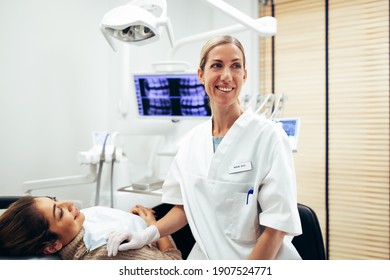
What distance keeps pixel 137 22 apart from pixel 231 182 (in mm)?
532

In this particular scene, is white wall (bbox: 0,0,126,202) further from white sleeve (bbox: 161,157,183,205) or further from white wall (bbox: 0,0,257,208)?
white sleeve (bbox: 161,157,183,205)

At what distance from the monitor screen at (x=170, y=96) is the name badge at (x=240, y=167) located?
0.69 metres

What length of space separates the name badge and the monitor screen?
27.3 inches

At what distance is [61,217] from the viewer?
2.94 feet

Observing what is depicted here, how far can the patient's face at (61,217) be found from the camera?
870 millimetres

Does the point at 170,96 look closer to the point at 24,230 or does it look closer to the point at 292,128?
the point at 292,128

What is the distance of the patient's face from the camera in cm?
87

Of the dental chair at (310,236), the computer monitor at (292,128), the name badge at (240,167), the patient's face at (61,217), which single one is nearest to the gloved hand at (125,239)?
the patient's face at (61,217)

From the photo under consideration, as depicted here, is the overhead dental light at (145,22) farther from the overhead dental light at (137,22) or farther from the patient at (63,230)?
the patient at (63,230)

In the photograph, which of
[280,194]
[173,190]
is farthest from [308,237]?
[173,190]

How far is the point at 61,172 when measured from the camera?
3.83 ft

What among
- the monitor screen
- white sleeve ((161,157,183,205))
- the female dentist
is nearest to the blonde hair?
the female dentist
